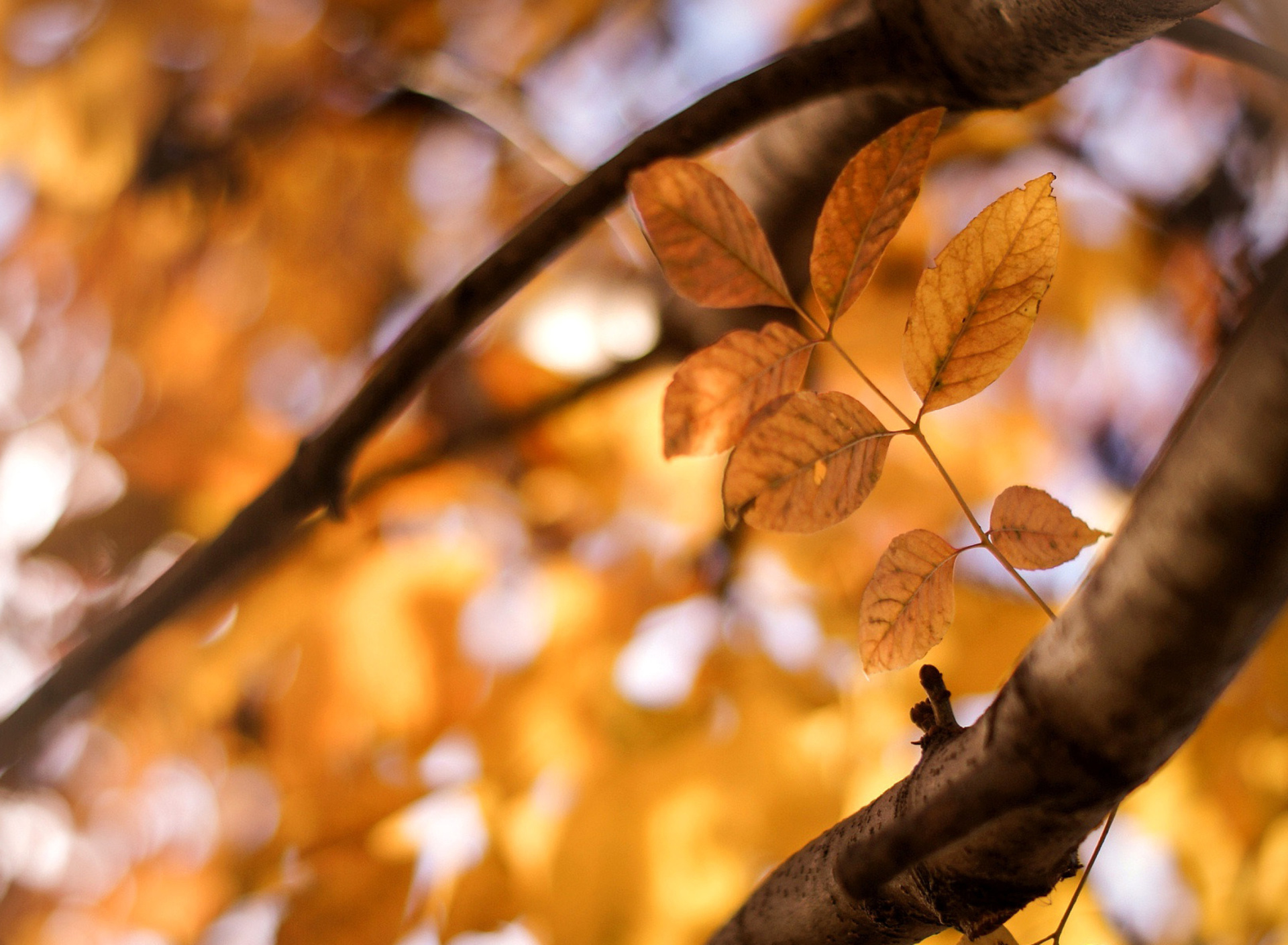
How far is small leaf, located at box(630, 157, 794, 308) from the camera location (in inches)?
7.5

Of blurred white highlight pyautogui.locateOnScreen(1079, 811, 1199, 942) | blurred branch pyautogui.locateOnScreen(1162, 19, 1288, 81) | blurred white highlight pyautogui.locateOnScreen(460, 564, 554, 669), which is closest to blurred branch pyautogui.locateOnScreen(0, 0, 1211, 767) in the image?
blurred branch pyautogui.locateOnScreen(1162, 19, 1288, 81)

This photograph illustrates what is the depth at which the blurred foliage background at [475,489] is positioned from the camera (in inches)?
19.6

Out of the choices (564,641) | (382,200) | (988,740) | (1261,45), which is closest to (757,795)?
(564,641)

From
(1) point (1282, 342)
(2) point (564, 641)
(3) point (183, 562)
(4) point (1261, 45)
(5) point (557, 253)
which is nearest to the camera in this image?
(1) point (1282, 342)

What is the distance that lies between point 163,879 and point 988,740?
0.69 m

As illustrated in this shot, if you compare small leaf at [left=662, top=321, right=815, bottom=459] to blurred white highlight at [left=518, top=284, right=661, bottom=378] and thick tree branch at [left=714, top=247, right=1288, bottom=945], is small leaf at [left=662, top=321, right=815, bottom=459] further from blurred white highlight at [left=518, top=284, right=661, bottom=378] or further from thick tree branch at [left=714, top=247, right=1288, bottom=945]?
blurred white highlight at [left=518, top=284, right=661, bottom=378]

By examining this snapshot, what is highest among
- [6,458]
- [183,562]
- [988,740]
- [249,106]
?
[249,106]

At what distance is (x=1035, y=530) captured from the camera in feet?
0.59

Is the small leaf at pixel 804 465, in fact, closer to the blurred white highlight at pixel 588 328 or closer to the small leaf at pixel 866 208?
the small leaf at pixel 866 208

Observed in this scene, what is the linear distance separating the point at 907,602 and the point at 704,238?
0.38 ft

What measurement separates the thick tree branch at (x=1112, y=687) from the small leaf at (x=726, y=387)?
0.09 m

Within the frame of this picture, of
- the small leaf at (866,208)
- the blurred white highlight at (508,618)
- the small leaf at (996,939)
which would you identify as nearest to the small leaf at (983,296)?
the small leaf at (866,208)

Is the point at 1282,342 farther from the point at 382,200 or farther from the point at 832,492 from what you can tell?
the point at 382,200

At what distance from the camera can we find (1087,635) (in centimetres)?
15
